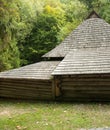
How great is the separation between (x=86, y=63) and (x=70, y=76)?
112cm

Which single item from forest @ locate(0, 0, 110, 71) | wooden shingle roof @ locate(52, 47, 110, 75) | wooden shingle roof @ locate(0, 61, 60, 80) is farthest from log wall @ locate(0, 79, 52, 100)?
forest @ locate(0, 0, 110, 71)

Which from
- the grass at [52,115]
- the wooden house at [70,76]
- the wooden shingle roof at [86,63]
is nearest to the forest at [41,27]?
the wooden house at [70,76]

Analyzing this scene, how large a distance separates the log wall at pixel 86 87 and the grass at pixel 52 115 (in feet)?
1.99

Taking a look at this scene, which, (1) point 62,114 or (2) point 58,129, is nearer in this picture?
(2) point 58,129

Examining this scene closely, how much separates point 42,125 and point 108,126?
218 centimetres

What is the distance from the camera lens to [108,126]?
7648mm

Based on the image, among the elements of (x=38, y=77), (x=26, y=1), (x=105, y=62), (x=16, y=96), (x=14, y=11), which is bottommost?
(x=16, y=96)

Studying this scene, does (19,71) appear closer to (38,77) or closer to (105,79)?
(38,77)

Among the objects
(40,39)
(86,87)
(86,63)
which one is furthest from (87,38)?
(40,39)

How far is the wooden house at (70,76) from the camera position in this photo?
11438 mm

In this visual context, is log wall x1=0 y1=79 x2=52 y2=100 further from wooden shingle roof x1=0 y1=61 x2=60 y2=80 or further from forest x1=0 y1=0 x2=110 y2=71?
forest x1=0 y1=0 x2=110 y2=71

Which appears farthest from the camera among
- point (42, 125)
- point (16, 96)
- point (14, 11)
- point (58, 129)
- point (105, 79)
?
point (14, 11)

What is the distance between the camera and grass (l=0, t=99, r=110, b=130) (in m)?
8.02

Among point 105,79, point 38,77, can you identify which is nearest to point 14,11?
point 38,77
